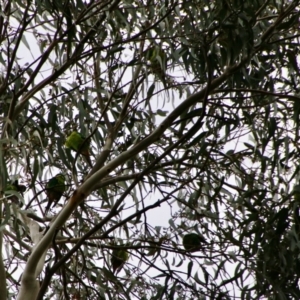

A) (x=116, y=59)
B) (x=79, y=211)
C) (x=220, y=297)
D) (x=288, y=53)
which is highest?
(x=116, y=59)

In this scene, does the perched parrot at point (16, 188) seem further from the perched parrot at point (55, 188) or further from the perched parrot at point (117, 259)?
the perched parrot at point (117, 259)

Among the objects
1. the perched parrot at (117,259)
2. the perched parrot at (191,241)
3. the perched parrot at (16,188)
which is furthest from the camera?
the perched parrot at (117,259)

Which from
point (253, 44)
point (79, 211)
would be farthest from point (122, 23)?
point (79, 211)

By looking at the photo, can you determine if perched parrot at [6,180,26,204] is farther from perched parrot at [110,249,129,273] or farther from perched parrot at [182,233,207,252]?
perched parrot at [182,233,207,252]

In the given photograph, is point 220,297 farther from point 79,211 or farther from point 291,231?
point 79,211

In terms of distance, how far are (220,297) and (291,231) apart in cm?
36

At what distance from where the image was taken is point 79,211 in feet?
9.43

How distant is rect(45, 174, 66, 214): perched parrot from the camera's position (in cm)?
254

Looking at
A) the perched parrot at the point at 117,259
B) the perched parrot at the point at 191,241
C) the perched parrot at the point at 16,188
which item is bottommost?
the perched parrot at the point at 191,241

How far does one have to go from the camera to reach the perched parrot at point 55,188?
2541 millimetres

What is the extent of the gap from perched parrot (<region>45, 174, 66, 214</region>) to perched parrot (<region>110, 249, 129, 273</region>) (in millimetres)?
336

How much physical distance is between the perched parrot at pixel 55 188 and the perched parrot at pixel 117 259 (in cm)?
34

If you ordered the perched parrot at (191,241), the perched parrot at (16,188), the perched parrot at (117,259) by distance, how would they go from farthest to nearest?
the perched parrot at (117,259), the perched parrot at (191,241), the perched parrot at (16,188)

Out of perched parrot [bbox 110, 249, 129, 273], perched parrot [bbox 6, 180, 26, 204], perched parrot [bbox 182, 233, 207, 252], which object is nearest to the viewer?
perched parrot [bbox 6, 180, 26, 204]
